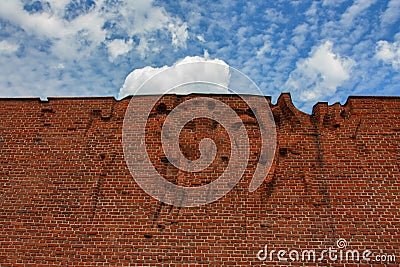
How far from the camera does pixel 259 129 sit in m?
7.11

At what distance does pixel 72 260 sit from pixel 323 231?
13.8ft

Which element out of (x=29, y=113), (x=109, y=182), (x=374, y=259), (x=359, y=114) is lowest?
(x=374, y=259)

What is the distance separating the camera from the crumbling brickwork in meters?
6.23

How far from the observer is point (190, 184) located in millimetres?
6656

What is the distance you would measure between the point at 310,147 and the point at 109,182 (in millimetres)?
3751

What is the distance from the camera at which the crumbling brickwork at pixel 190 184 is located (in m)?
6.23

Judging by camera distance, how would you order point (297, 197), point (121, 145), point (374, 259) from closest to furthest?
1. point (374, 259)
2. point (297, 197)
3. point (121, 145)

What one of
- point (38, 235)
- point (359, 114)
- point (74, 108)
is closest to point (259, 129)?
point (359, 114)

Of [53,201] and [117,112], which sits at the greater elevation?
[117,112]

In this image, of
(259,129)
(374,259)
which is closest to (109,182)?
(259,129)

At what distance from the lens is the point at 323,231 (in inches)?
247

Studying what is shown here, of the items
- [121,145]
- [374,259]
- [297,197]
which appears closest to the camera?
[374,259]

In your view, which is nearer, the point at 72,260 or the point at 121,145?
the point at 72,260

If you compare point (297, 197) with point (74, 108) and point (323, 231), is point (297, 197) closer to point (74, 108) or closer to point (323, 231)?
point (323, 231)
